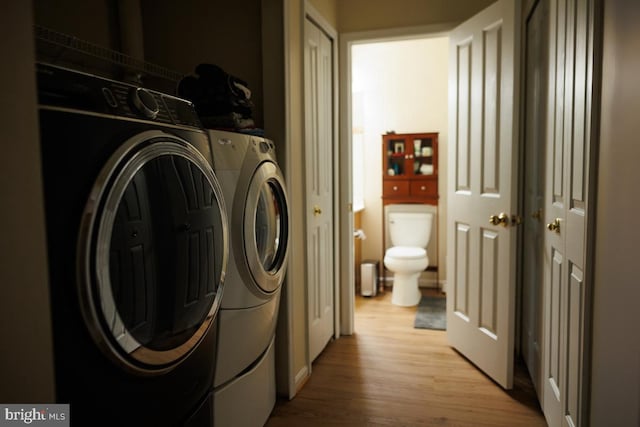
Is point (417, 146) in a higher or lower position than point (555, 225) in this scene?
higher

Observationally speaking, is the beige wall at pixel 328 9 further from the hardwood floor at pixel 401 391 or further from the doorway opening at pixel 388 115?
the hardwood floor at pixel 401 391

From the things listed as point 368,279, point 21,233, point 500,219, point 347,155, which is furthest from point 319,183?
point 21,233

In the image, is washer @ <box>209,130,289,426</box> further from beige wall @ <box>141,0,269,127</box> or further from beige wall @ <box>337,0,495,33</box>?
beige wall @ <box>337,0,495,33</box>

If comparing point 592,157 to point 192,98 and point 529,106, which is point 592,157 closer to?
point 529,106

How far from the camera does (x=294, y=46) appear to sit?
2418 millimetres

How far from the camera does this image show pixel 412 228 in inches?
177

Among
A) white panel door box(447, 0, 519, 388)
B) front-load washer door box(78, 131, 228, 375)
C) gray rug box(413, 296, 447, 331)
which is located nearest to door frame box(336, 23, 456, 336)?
white panel door box(447, 0, 519, 388)

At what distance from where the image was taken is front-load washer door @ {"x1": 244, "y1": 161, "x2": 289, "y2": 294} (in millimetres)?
1784

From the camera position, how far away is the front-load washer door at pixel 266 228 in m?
1.78

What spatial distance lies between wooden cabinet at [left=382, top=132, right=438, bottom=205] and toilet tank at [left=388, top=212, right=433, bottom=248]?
0.15 metres

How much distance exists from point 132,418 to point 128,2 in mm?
2028

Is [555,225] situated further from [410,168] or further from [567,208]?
[410,168]

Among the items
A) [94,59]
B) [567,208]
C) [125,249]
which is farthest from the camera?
[94,59]

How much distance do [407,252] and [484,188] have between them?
1.62 metres
